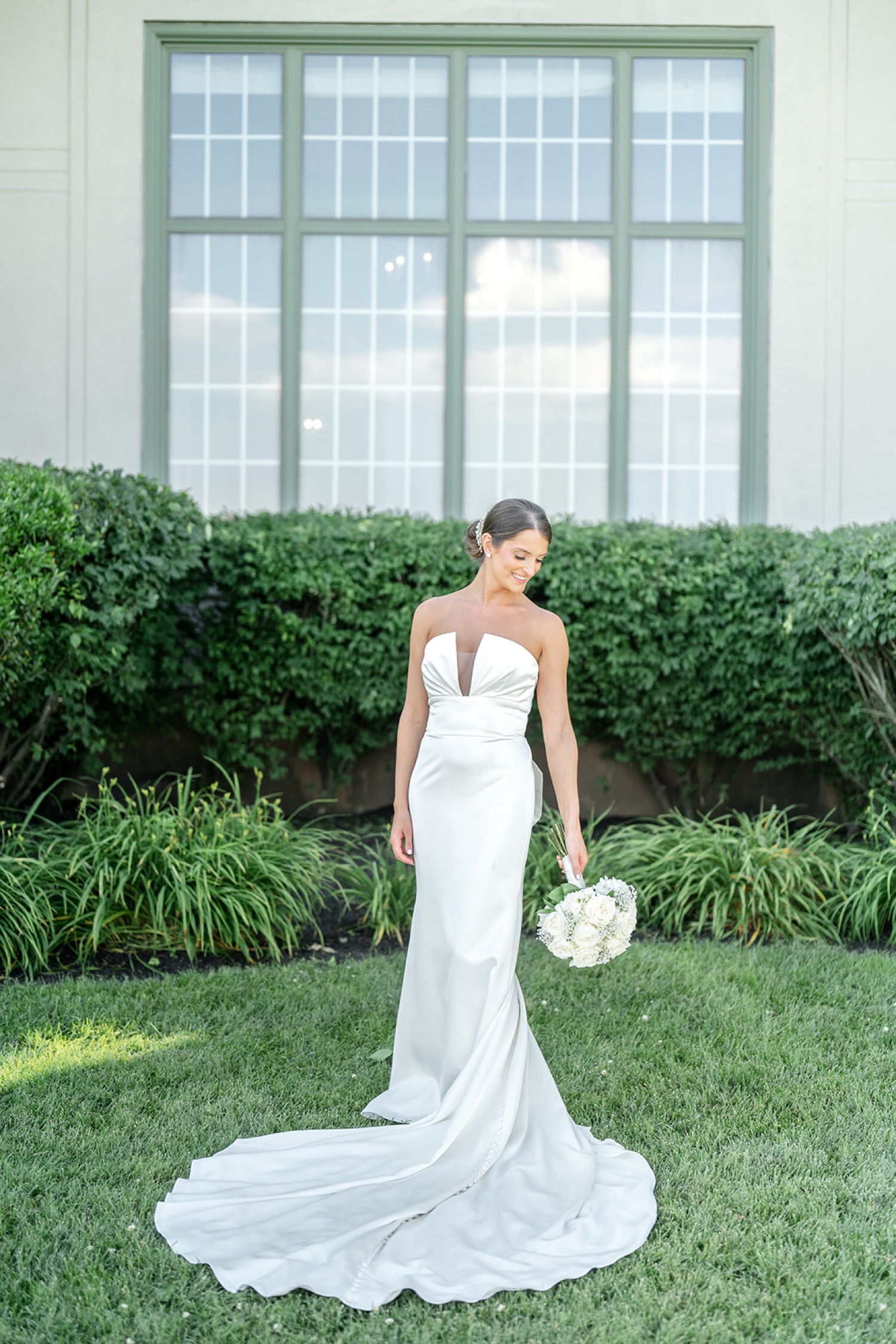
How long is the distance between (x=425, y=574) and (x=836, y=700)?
2.56 m

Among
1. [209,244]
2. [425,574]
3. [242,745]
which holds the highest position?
[209,244]

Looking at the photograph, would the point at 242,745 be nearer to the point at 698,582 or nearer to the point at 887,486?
the point at 698,582

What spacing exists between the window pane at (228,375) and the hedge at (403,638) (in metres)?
0.95

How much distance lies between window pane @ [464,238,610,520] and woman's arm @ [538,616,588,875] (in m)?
4.41

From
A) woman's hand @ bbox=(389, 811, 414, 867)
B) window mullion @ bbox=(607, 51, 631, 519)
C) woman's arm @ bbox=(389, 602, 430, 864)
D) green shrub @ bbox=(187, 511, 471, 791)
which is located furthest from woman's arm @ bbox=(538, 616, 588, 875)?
window mullion @ bbox=(607, 51, 631, 519)

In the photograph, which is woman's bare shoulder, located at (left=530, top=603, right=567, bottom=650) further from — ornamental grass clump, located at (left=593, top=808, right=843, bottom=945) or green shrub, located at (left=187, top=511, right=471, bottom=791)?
green shrub, located at (left=187, top=511, right=471, bottom=791)

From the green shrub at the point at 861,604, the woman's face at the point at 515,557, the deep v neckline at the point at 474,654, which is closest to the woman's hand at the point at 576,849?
the deep v neckline at the point at 474,654

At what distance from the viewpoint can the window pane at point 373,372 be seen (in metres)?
7.74

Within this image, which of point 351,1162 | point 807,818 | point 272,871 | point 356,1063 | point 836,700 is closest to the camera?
point 351,1162

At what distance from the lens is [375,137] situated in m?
7.67

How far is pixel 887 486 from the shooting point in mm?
7590

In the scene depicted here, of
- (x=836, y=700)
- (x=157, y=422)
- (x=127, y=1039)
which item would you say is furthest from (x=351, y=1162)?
(x=157, y=422)

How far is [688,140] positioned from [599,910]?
21.0ft

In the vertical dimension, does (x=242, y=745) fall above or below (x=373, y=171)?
below
